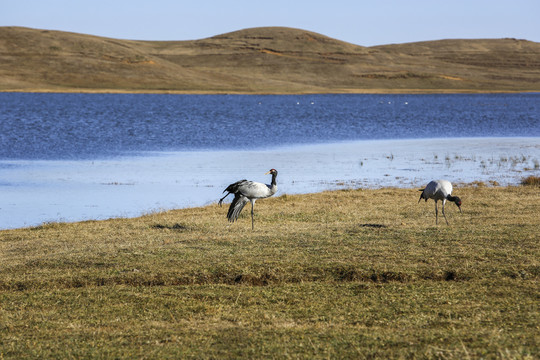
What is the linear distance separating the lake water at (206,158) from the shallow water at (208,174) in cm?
6

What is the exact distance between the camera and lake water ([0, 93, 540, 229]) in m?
28.2

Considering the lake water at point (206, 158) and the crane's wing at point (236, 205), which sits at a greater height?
the crane's wing at point (236, 205)

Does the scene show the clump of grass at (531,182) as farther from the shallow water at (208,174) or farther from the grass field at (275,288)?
the grass field at (275,288)

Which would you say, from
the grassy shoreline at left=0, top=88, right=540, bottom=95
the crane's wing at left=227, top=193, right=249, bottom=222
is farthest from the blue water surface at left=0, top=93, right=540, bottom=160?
the grassy shoreline at left=0, top=88, right=540, bottom=95

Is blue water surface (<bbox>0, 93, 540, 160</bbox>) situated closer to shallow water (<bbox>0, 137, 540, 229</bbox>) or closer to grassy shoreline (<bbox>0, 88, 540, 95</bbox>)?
shallow water (<bbox>0, 137, 540, 229</bbox>)

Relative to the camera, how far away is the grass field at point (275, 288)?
9.44 metres

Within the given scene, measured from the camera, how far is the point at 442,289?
12297 millimetres

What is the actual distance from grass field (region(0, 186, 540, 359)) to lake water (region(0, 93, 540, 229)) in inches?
318

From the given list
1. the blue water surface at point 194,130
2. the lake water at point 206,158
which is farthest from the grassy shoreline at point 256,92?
the lake water at point 206,158

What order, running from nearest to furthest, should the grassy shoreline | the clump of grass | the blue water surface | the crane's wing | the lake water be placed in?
the crane's wing, the lake water, the clump of grass, the blue water surface, the grassy shoreline

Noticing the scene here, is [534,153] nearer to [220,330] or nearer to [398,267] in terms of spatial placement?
[398,267]

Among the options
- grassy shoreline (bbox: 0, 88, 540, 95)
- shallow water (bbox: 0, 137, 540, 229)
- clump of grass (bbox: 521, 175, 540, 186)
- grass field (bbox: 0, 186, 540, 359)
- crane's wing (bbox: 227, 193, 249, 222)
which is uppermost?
grassy shoreline (bbox: 0, 88, 540, 95)

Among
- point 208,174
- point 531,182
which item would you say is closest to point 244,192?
point 531,182

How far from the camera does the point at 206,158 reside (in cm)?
4303
